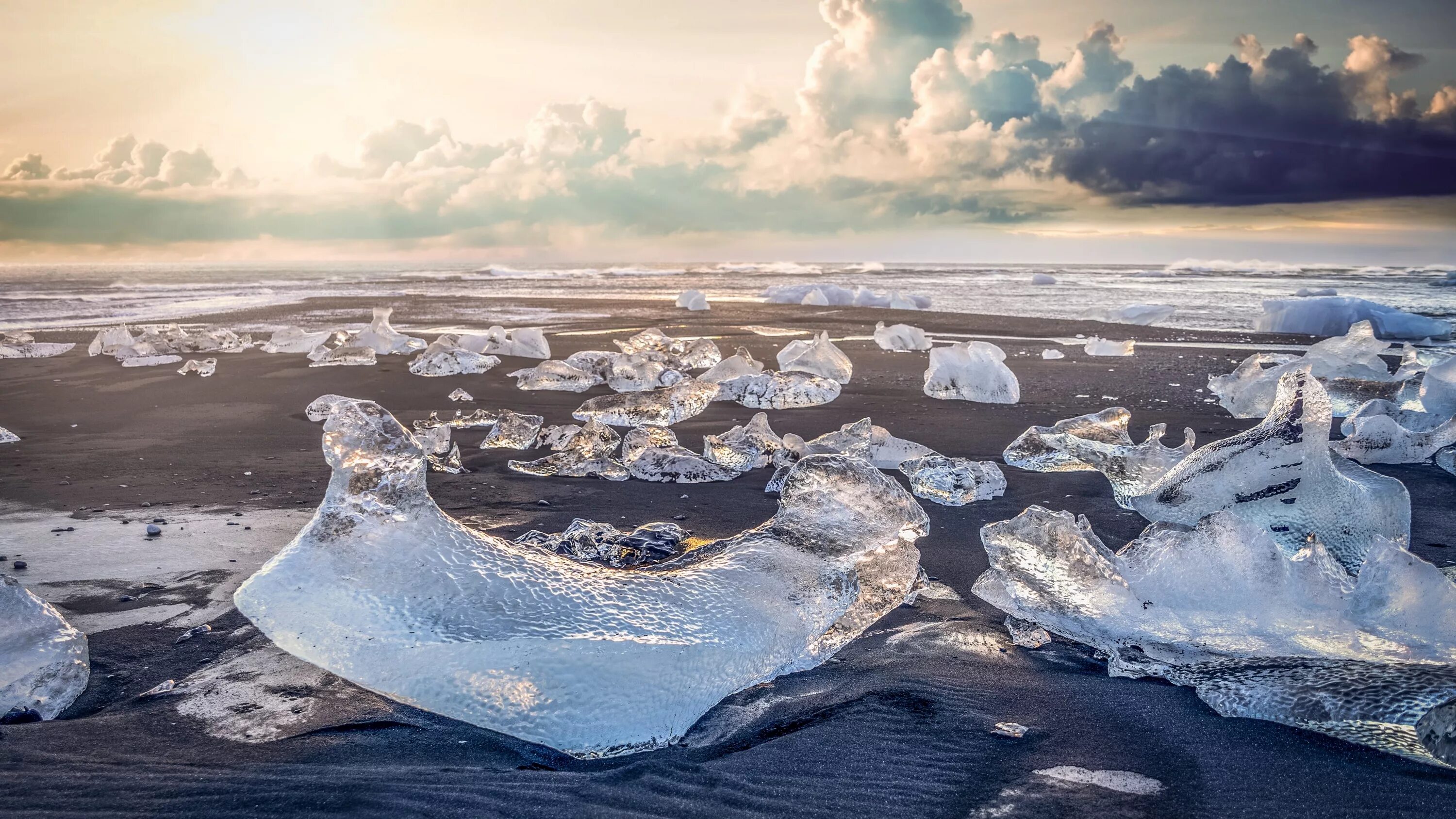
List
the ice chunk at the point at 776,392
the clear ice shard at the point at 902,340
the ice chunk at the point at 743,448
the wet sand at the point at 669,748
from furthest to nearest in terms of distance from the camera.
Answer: the clear ice shard at the point at 902,340
the ice chunk at the point at 776,392
the ice chunk at the point at 743,448
the wet sand at the point at 669,748

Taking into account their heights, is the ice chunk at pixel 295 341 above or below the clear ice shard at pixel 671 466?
above

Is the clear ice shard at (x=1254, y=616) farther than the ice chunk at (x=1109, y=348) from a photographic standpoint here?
No

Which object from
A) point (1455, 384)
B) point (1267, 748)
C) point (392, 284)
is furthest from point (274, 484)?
point (392, 284)

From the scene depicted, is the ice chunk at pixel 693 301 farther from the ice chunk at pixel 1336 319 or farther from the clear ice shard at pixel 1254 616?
the clear ice shard at pixel 1254 616

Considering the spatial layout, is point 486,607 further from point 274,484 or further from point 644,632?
point 274,484

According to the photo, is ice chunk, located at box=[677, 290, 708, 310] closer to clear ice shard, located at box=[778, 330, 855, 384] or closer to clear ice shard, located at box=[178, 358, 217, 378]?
clear ice shard, located at box=[778, 330, 855, 384]

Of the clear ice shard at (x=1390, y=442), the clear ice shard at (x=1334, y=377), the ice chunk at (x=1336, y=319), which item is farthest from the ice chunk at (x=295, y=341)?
the ice chunk at (x=1336, y=319)

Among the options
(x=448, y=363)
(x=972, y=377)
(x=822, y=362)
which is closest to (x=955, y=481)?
(x=972, y=377)
